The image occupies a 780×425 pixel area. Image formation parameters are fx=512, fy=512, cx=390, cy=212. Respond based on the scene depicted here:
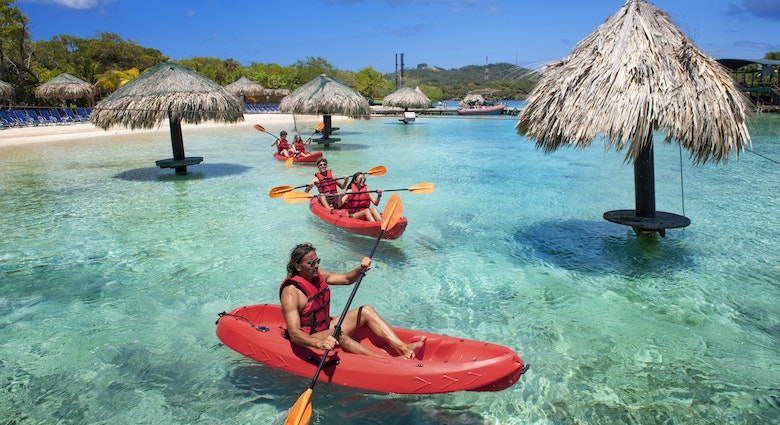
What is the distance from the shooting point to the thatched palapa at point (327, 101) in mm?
17312

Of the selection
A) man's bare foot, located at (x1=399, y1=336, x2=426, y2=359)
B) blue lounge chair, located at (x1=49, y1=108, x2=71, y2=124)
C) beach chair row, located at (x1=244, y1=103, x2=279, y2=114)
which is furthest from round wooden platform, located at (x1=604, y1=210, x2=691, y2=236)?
beach chair row, located at (x1=244, y1=103, x2=279, y2=114)

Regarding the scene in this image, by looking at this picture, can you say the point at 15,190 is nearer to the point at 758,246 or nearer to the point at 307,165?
the point at 307,165

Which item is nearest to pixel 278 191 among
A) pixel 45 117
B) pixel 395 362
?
pixel 395 362

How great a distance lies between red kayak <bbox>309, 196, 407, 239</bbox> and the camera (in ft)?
20.7

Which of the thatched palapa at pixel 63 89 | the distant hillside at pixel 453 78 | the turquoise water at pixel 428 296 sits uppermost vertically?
the distant hillside at pixel 453 78

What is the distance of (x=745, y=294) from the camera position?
16.8 feet

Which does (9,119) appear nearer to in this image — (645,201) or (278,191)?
(278,191)

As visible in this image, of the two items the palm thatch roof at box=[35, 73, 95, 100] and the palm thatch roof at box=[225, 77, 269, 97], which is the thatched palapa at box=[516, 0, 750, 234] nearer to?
the palm thatch roof at box=[35, 73, 95, 100]

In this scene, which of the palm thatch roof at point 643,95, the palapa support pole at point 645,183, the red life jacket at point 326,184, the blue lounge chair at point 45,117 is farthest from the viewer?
the blue lounge chair at point 45,117

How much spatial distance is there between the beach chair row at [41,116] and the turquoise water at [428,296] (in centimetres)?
1236

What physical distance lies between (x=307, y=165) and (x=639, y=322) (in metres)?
10.6

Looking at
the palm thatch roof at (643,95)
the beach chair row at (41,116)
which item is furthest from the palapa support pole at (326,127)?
the palm thatch roof at (643,95)

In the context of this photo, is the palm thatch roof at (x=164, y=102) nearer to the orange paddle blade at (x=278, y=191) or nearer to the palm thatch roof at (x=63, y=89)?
the orange paddle blade at (x=278, y=191)

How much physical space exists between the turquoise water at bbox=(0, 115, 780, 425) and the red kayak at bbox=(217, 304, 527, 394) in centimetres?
27
